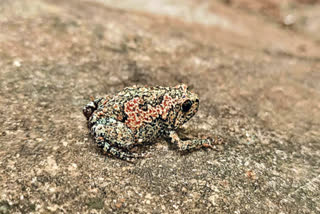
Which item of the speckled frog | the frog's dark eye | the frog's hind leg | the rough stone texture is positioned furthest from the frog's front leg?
the frog's hind leg

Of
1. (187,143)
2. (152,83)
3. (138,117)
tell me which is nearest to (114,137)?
(138,117)

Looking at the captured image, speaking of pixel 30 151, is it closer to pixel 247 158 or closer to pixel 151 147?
pixel 151 147

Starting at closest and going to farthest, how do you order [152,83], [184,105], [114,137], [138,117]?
1. [114,137]
2. [138,117]
3. [184,105]
4. [152,83]

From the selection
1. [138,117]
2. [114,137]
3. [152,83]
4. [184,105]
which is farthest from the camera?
[152,83]

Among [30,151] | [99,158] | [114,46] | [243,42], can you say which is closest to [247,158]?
[99,158]

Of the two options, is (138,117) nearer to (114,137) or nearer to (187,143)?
(114,137)

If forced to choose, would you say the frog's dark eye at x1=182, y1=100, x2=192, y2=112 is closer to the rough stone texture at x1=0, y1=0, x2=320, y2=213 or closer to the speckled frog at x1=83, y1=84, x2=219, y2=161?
the speckled frog at x1=83, y1=84, x2=219, y2=161

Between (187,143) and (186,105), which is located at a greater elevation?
(186,105)

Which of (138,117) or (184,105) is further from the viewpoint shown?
(184,105)
